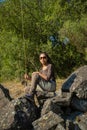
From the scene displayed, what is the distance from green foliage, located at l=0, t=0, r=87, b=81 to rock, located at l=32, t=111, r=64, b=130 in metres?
19.2

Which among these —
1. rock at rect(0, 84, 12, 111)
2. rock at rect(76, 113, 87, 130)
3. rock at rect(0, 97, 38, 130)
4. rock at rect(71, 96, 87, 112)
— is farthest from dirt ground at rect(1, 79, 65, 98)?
rock at rect(76, 113, 87, 130)

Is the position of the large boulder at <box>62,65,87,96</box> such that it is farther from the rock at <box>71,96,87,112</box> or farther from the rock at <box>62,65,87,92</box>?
the rock at <box>71,96,87,112</box>

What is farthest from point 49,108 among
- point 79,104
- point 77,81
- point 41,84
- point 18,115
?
point 77,81

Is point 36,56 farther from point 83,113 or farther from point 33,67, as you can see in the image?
point 83,113

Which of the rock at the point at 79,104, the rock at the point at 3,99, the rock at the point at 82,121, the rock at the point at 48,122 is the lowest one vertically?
the rock at the point at 82,121

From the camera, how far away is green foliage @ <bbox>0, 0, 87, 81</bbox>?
29500 millimetres

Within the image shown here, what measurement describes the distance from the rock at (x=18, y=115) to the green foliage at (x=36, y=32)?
61.3 feet

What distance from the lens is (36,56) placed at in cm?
3006

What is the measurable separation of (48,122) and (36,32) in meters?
21.6

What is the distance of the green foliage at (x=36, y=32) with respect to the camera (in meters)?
29.5

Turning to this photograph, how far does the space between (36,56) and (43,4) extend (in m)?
4.16

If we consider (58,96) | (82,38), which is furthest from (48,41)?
(58,96)

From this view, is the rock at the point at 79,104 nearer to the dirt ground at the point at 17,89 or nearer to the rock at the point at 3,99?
the rock at the point at 3,99

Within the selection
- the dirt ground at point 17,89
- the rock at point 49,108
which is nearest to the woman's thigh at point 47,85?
the rock at point 49,108
